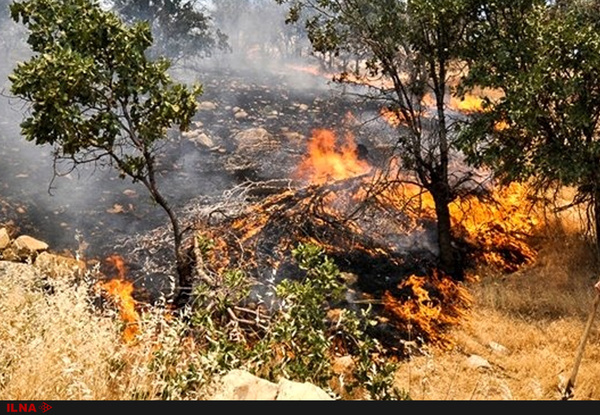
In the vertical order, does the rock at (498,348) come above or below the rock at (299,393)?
below

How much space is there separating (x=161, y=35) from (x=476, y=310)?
28.3m

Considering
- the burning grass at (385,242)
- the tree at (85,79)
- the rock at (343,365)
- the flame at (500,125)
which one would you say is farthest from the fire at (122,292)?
the flame at (500,125)

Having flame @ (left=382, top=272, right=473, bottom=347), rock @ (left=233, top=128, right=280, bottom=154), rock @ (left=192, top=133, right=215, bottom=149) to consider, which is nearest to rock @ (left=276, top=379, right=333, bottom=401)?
flame @ (left=382, top=272, right=473, bottom=347)

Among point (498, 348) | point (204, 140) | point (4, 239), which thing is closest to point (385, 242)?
point (498, 348)

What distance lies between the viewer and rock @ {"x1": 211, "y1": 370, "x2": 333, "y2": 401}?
3450 mm

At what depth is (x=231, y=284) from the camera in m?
5.45

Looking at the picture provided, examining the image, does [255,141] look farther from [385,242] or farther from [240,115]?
[385,242]

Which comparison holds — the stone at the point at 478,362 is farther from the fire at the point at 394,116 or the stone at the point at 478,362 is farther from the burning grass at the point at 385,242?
the fire at the point at 394,116

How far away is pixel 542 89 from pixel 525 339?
14.9ft

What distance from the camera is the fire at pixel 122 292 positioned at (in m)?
8.07

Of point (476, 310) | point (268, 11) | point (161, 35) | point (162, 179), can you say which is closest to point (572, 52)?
point (476, 310)
